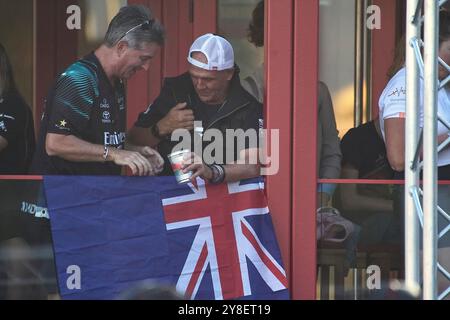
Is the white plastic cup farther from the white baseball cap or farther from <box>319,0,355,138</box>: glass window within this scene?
<box>319,0,355,138</box>: glass window

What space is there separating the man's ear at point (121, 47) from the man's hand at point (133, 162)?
55 centimetres

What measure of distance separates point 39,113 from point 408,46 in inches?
86.1

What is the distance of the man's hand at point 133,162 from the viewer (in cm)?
664

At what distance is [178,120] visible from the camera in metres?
6.82

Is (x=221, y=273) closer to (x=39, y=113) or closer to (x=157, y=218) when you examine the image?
(x=157, y=218)

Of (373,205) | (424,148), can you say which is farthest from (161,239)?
(424,148)

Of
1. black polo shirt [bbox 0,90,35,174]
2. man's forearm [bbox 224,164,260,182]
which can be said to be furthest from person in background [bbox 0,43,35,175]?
man's forearm [bbox 224,164,260,182]

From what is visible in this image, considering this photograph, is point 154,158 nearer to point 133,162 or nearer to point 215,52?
point 133,162

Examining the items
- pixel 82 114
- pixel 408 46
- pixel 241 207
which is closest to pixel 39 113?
pixel 82 114

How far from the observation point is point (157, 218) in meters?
6.67

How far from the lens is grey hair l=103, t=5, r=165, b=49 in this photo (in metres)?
6.74

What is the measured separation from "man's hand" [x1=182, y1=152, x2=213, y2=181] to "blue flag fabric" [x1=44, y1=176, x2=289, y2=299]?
45 mm

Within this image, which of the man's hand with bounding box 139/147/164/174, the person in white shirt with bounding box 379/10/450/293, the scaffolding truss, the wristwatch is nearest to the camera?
the scaffolding truss

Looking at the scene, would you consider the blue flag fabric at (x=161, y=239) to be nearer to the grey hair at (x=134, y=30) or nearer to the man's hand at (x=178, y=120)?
the man's hand at (x=178, y=120)
